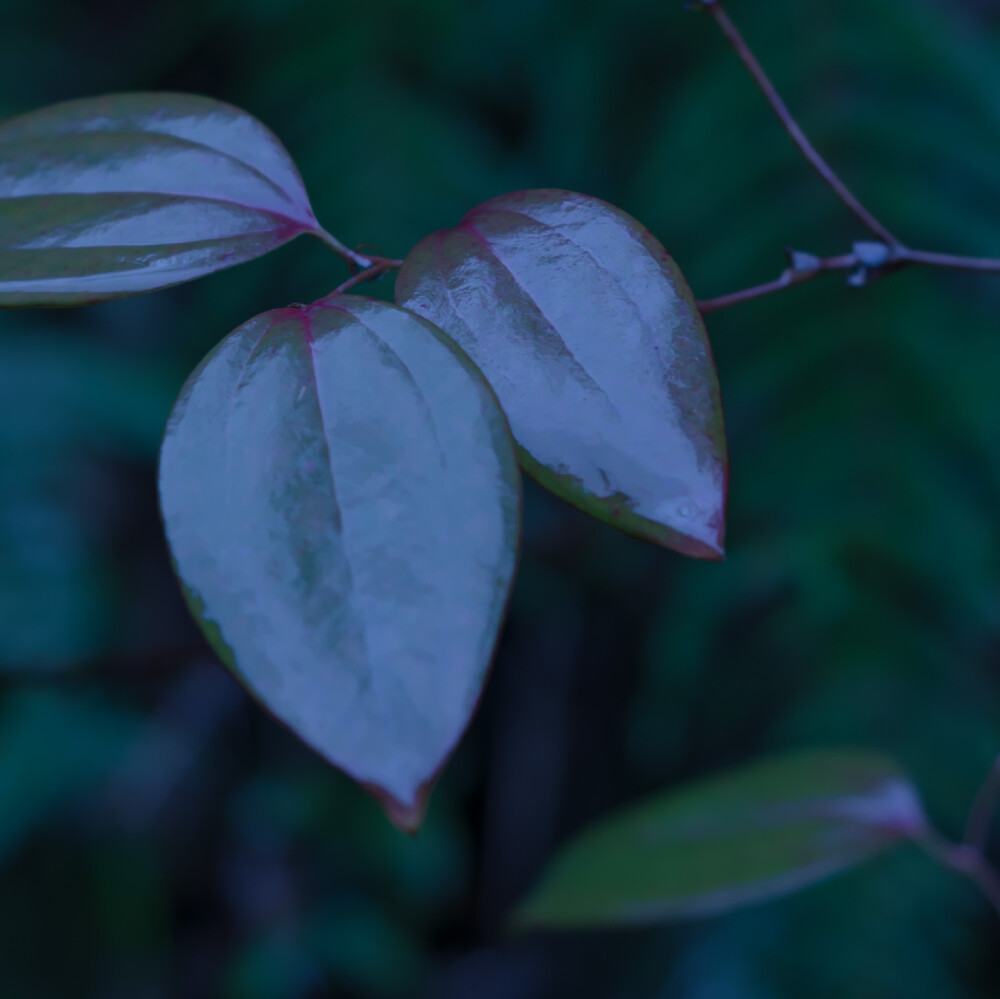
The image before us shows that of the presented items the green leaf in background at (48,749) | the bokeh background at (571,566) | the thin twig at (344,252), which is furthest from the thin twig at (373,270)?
the green leaf in background at (48,749)

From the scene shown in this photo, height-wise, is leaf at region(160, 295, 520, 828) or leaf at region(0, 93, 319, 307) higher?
leaf at region(0, 93, 319, 307)

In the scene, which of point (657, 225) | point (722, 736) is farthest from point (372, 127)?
point (722, 736)

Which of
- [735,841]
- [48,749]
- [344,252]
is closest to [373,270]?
[344,252]

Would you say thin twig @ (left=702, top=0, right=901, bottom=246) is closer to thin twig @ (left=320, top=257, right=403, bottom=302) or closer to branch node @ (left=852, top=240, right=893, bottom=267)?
branch node @ (left=852, top=240, right=893, bottom=267)

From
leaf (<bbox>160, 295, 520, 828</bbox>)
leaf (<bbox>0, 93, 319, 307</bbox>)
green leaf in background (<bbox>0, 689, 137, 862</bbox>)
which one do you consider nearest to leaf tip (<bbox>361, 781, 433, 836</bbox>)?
leaf (<bbox>160, 295, 520, 828</bbox>)

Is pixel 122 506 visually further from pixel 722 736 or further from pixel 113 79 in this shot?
pixel 722 736

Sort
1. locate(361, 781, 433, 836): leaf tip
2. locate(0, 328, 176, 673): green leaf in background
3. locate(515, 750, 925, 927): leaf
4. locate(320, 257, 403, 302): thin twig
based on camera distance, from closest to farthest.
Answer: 1. locate(361, 781, 433, 836): leaf tip
2. locate(320, 257, 403, 302): thin twig
3. locate(515, 750, 925, 927): leaf
4. locate(0, 328, 176, 673): green leaf in background
